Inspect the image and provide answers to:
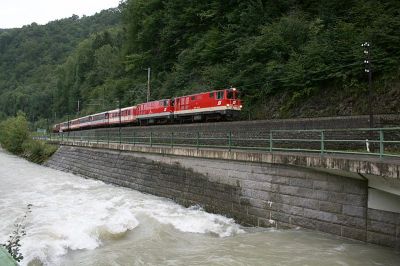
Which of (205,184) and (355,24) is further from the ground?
(355,24)

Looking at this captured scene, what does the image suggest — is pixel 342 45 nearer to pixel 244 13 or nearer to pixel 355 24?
pixel 355 24

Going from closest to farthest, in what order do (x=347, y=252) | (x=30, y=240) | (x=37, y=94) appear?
1. (x=347, y=252)
2. (x=30, y=240)
3. (x=37, y=94)

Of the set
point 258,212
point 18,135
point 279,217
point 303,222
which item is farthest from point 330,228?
point 18,135

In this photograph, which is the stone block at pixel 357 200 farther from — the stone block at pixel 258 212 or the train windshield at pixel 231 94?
the train windshield at pixel 231 94

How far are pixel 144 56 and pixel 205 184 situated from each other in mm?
38122

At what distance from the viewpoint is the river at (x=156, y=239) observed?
8.49m

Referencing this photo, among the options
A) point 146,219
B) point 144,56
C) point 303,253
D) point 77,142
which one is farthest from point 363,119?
point 144,56

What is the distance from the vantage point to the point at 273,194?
436 inches

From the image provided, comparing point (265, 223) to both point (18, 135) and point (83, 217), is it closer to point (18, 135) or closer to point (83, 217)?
point (83, 217)

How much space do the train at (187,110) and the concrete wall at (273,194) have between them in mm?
8023

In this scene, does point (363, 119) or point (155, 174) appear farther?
point (155, 174)

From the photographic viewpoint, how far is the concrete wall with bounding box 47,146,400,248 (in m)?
8.81

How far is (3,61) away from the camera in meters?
174

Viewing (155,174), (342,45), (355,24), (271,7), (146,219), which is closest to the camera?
(146,219)
